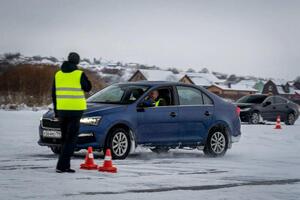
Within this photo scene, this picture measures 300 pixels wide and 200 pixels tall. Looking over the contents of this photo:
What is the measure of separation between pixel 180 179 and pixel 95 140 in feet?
10.8

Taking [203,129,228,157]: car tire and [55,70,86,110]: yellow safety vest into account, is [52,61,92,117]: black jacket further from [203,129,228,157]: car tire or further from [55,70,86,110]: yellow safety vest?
[203,129,228,157]: car tire

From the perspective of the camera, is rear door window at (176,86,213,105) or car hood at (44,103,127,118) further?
rear door window at (176,86,213,105)

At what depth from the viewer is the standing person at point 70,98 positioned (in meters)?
11.0

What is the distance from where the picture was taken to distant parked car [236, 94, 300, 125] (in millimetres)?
33228

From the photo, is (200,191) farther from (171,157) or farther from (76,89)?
(171,157)

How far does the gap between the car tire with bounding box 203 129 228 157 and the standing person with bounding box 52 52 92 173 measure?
4945 mm

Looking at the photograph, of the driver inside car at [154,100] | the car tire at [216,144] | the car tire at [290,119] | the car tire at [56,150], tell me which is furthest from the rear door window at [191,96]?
the car tire at [290,119]

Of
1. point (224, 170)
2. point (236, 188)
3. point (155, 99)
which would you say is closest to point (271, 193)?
point (236, 188)

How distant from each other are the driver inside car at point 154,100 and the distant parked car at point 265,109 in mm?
18889

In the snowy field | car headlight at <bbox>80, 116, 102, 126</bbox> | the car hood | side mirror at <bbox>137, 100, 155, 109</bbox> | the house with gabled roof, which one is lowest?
the snowy field

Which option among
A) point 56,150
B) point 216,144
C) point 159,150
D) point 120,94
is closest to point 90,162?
point 56,150

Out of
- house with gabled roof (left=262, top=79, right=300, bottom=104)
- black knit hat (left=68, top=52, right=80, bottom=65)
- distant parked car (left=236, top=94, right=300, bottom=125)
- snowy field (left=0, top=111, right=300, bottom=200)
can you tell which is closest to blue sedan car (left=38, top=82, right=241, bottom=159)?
snowy field (left=0, top=111, right=300, bottom=200)

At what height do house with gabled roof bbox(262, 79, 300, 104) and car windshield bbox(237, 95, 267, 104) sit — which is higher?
house with gabled roof bbox(262, 79, 300, 104)

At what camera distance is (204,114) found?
15.3 m
